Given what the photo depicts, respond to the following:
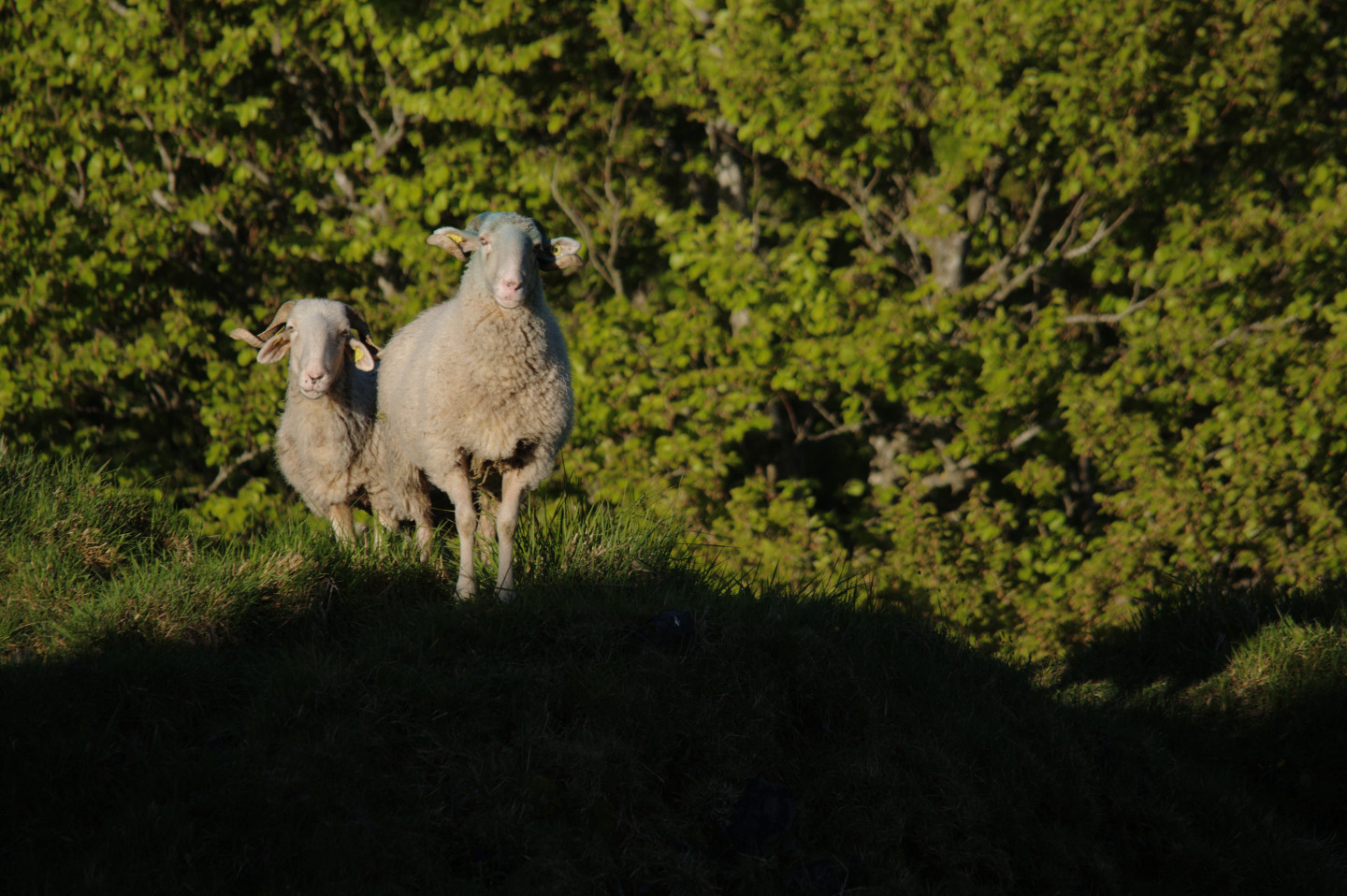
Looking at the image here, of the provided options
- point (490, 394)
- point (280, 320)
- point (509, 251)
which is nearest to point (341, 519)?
point (280, 320)

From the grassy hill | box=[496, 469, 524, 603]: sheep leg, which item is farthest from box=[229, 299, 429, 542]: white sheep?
box=[496, 469, 524, 603]: sheep leg

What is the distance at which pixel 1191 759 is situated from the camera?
5.29m

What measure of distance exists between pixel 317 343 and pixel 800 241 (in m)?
5.24

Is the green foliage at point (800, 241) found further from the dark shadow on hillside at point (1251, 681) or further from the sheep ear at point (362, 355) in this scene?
the sheep ear at point (362, 355)

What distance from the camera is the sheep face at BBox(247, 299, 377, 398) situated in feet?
15.6

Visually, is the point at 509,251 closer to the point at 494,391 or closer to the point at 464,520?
the point at 494,391

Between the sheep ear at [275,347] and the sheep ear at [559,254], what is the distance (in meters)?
1.25

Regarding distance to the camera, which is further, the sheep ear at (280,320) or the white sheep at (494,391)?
the sheep ear at (280,320)

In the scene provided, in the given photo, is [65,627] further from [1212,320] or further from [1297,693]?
[1212,320]

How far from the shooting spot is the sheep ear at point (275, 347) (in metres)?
5.00

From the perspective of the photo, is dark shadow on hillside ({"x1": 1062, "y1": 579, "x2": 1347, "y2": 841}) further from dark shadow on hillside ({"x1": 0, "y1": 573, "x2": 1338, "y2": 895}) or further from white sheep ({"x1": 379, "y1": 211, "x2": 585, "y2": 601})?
white sheep ({"x1": 379, "y1": 211, "x2": 585, "y2": 601})

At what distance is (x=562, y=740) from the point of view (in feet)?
13.1

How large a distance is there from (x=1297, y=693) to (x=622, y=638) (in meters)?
3.47

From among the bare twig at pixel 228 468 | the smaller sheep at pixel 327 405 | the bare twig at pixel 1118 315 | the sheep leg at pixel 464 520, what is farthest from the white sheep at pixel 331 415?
the bare twig at pixel 1118 315
